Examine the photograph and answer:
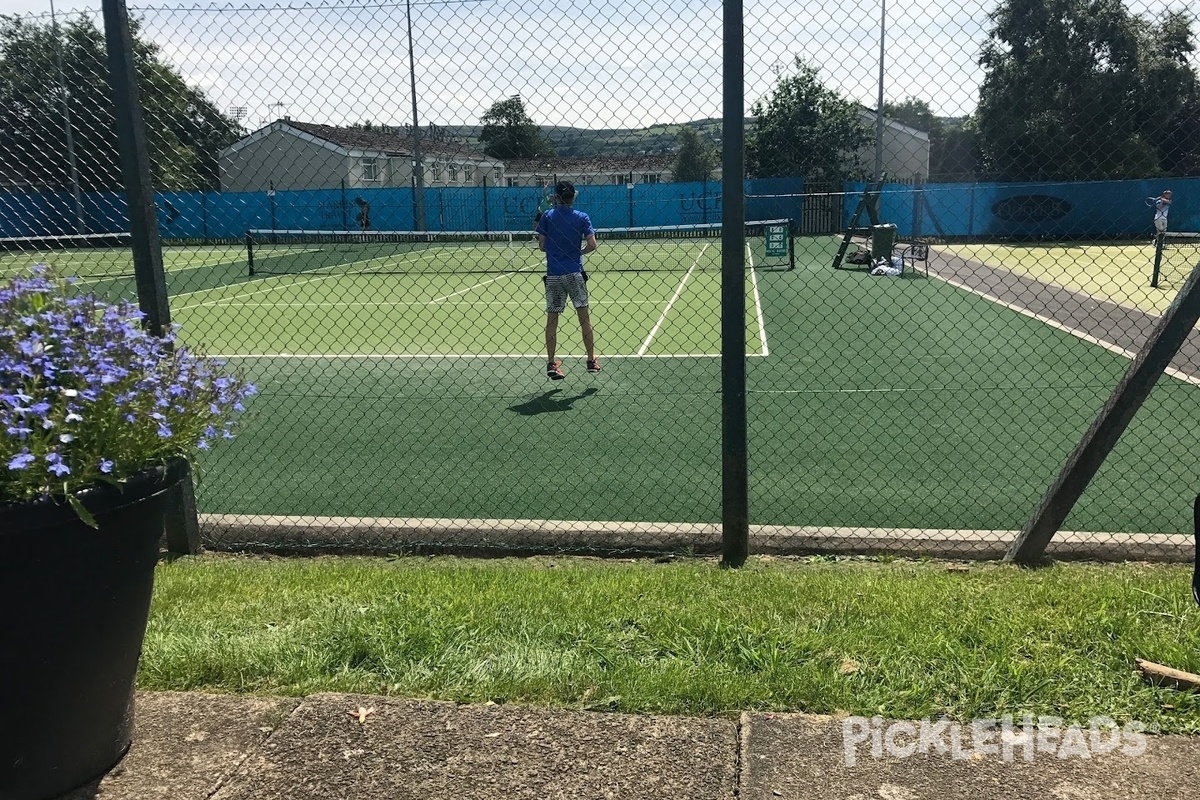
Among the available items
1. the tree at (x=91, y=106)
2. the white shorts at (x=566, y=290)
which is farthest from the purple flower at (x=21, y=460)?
the white shorts at (x=566, y=290)

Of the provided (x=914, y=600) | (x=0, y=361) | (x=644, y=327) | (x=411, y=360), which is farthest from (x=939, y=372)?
(x=0, y=361)

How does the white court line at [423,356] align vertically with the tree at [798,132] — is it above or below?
below

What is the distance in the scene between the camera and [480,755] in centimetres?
283

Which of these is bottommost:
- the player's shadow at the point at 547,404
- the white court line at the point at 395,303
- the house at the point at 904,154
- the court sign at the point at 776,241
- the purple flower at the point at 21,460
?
the player's shadow at the point at 547,404

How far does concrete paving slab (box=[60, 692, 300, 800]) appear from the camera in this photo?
2.71m

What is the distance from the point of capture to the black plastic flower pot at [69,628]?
8.07 feet

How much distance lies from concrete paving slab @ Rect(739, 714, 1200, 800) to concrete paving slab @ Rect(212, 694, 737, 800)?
14 centimetres

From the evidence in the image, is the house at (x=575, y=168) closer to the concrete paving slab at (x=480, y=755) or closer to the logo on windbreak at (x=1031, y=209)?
the concrete paving slab at (x=480, y=755)

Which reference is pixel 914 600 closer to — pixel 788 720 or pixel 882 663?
pixel 882 663

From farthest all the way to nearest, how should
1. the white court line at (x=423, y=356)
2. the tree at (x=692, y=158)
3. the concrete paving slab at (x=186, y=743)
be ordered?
1. the white court line at (x=423, y=356)
2. the tree at (x=692, y=158)
3. the concrete paving slab at (x=186, y=743)

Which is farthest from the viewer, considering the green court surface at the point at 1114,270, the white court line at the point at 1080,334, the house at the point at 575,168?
the green court surface at the point at 1114,270

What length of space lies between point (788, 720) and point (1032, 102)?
7.47 metres

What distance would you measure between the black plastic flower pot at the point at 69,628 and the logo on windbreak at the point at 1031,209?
64.8 feet

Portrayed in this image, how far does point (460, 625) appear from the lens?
3.65 metres
